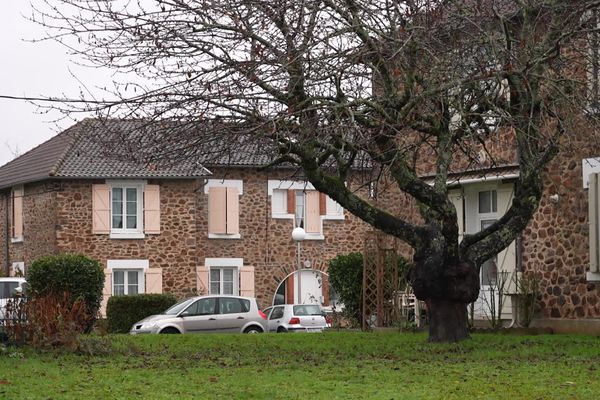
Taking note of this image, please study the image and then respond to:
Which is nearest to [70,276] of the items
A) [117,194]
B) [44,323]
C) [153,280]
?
[153,280]

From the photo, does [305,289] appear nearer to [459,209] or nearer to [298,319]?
[298,319]

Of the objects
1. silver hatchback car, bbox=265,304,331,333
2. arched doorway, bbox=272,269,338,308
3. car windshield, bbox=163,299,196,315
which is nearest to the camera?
car windshield, bbox=163,299,196,315

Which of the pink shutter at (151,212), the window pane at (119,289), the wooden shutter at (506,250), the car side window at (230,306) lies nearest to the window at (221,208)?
the pink shutter at (151,212)

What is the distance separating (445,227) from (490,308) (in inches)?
217

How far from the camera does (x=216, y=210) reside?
39781 millimetres

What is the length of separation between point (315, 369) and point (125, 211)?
24.8 metres

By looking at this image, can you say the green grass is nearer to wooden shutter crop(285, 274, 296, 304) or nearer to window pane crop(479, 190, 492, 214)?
window pane crop(479, 190, 492, 214)

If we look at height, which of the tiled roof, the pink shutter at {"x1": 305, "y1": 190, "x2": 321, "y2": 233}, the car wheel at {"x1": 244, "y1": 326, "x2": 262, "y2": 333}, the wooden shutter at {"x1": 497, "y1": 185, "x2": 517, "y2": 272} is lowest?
the car wheel at {"x1": 244, "y1": 326, "x2": 262, "y2": 333}

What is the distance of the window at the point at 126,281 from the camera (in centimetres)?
3859

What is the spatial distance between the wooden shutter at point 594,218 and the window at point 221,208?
20447 mm

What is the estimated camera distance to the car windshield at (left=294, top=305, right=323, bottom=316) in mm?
35500

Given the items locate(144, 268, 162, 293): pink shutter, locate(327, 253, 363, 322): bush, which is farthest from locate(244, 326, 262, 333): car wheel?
locate(144, 268, 162, 293): pink shutter

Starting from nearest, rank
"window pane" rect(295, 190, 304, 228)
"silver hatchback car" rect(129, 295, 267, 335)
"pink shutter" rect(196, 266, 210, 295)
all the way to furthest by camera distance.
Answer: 1. "silver hatchback car" rect(129, 295, 267, 335)
2. "pink shutter" rect(196, 266, 210, 295)
3. "window pane" rect(295, 190, 304, 228)

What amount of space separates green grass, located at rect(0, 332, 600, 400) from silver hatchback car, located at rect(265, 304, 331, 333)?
567 inches
